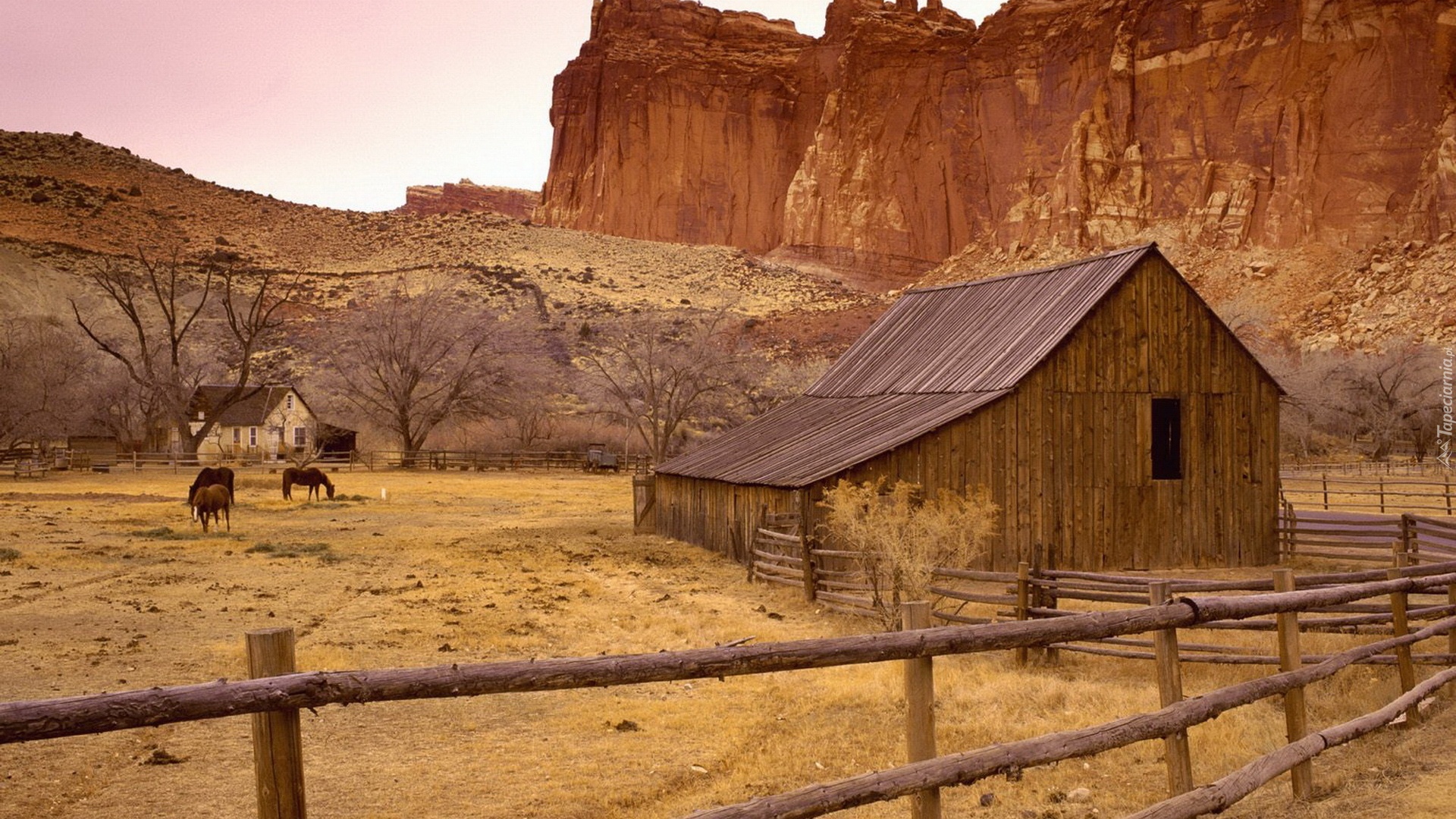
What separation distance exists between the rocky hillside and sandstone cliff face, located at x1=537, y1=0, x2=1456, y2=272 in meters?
20.1

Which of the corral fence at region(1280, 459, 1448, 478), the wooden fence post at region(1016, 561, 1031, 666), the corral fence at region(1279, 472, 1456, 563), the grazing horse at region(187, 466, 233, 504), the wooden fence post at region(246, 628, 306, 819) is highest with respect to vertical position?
the wooden fence post at region(246, 628, 306, 819)

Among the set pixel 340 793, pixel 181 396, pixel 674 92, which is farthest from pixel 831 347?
pixel 674 92

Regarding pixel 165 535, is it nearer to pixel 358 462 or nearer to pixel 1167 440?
pixel 1167 440

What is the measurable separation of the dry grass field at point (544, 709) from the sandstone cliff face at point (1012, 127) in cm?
8043

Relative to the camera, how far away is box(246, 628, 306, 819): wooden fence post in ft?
13.1

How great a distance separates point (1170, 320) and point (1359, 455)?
40.1 meters

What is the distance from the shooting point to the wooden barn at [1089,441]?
67.7ft

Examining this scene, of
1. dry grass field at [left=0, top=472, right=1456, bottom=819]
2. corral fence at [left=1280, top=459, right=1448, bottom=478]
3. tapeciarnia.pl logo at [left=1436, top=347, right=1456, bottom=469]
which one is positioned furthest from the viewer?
tapeciarnia.pl logo at [left=1436, top=347, right=1456, bottom=469]

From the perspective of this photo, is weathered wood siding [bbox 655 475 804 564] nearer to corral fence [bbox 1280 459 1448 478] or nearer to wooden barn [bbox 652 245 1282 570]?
wooden barn [bbox 652 245 1282 570]

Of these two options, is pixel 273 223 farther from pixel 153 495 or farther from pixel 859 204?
pixel 153 495

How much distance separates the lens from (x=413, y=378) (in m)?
56.2

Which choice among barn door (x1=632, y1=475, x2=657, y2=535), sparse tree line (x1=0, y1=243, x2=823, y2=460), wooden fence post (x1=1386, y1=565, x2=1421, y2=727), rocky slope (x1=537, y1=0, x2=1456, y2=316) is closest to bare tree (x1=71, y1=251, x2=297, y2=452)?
sparse tree line (x1=0, y1=243, x2=823, y2=460)

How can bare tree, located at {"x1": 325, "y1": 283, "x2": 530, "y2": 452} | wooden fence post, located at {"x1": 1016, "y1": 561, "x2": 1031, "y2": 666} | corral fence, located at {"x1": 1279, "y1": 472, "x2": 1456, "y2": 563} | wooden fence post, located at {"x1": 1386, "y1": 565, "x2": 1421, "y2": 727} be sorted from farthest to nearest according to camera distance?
bare tree, located at {"x1": 325, "y1": 283, "x2": 530, "y2": 452} → corral fence, located at {"x1": 1279, "y1": 472, "x2": 1456, "y2": 563} → wooden fence post, located at {"x1": 1016, "y1": 561, "x2": 1031, "y2": 666} → wooden fence post, located at {"x1": 1386, "y1": 565, "x2": 1421, "y2": 727}

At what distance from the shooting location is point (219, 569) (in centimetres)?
2078
